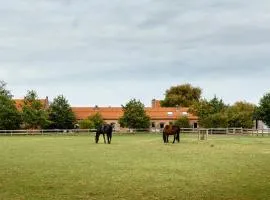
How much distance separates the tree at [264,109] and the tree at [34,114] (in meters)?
33.3

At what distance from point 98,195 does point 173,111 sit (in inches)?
4099

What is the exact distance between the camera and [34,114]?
276 feet

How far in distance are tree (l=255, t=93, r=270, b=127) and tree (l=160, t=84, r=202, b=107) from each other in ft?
144

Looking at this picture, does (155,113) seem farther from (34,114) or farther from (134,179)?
(134,179)

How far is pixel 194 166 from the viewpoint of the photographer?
19906 millimetres

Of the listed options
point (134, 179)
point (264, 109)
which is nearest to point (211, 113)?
point (264, 109)

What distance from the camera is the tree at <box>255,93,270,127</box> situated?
82.9 meters

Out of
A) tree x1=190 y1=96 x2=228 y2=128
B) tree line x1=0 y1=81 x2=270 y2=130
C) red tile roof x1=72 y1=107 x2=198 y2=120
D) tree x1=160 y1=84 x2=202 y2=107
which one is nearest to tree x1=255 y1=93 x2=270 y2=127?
tree line x1=0 y1=81 x2=270 y2=130

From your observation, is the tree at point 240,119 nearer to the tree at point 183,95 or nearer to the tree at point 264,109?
the tree at point 264,109

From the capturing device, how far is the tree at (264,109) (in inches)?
3263

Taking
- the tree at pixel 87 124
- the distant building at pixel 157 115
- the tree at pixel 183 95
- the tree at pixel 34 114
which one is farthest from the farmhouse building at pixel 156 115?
the tree at pixel 34 114

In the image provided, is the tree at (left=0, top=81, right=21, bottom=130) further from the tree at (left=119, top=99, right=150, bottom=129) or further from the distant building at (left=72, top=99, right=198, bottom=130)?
the distant building at (left=72, top=99, right=198, bottom=130)

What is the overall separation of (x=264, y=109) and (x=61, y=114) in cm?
3305

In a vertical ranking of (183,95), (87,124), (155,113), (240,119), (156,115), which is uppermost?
(183,95)
